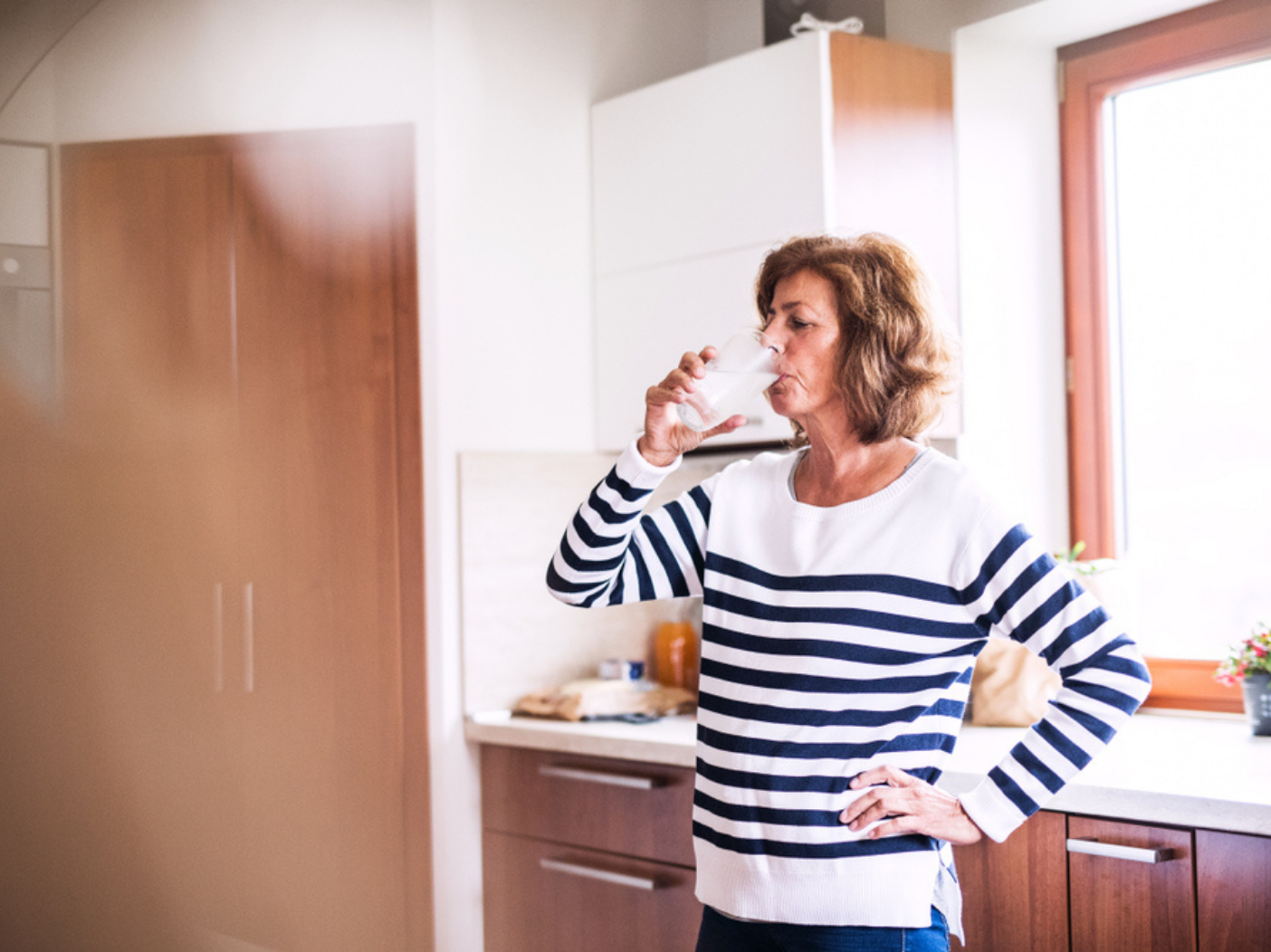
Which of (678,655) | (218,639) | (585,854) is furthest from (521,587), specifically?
(218,639)

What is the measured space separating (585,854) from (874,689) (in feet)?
3.53

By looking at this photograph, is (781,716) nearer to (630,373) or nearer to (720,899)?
(720,899)

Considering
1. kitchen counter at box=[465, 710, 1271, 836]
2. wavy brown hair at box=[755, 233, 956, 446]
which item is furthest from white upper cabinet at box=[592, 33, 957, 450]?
wavy brown hair at box=[755, 233, 956, 446]

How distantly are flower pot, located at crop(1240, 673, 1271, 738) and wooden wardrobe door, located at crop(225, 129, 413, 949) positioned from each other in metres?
1.38

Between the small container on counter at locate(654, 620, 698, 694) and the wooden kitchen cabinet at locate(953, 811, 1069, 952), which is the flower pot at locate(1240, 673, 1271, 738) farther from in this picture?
the small container on counter at locate(654, 620, 698, 694)

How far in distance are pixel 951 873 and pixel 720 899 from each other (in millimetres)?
234

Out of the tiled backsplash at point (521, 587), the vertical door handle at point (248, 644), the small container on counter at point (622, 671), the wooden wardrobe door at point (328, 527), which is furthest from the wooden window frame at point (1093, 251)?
the vertical door handle at point (248, 644)

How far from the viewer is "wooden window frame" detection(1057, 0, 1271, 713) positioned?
216cm

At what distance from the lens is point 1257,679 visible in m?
1.86

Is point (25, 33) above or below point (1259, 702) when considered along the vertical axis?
above

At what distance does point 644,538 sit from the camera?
4.36ft

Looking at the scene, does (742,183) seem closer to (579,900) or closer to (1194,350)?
(1194,350)

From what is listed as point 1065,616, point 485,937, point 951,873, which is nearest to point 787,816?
point 951,873

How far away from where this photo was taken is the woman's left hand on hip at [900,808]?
111cm
